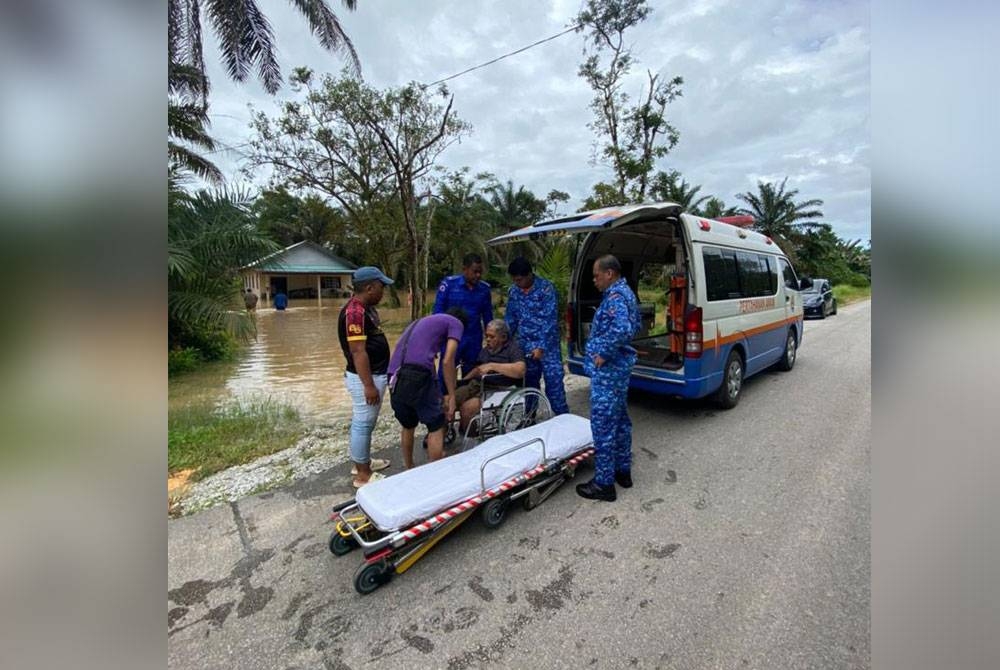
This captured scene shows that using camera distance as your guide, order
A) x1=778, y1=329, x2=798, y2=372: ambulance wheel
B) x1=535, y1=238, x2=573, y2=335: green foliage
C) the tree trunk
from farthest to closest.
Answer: the tree trunk, x1=535, y1=238, x2=573, y2=335: green foliage, x1=778, y1=329, x2=798, y2=372: ambulance wheel

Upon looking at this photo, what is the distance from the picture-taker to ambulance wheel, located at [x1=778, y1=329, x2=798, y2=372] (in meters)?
6.71

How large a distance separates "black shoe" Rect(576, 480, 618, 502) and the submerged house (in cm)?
2792

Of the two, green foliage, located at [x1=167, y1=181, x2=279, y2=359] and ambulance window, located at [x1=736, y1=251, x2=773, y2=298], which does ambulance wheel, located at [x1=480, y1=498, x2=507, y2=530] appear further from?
green foliage, located at [x1=167, y1=181, x2=279, y2=359]

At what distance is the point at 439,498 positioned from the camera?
2.48m

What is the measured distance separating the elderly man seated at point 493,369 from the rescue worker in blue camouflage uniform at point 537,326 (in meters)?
0.26

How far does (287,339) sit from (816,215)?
1278 inches

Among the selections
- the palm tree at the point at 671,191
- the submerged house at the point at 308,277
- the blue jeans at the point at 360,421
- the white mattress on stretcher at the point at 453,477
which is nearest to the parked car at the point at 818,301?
the palm tree at the point at 671,191

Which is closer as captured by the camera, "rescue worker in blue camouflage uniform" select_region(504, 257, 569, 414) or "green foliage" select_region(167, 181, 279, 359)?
"rescue worker in blue camouflage uniform" select_region(504, 257, 569, 414)

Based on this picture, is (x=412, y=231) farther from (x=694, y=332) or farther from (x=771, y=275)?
(x=694, y=332)

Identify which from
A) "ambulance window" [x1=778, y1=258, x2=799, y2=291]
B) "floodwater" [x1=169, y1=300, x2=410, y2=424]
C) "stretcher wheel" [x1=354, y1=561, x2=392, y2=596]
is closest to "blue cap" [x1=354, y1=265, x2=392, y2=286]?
"stretcher wheel" [x1=354, y1=561, x2=392, y2=596]

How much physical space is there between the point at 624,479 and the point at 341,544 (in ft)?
6.17

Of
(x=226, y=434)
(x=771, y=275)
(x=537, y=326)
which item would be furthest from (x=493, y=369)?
(x=771, y=275)
